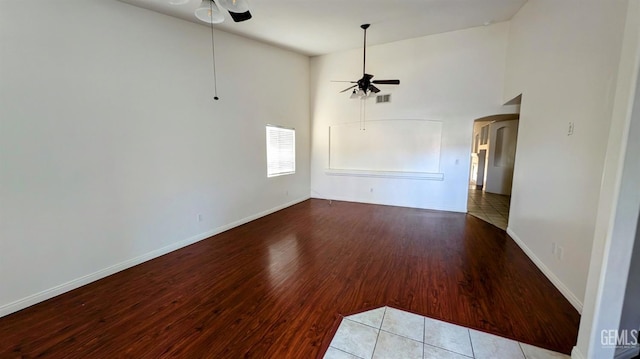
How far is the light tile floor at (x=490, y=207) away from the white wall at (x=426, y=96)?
0.54 m

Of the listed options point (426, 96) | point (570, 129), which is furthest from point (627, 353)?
point (426, 96)

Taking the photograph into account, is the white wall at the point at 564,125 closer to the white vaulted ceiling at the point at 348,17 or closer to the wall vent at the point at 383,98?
the white vaulted ceiling at the point at 348,17

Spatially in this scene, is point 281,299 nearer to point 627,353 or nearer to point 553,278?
point 627,353

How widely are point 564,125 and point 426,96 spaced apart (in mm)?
3304

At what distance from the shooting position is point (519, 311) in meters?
2.35

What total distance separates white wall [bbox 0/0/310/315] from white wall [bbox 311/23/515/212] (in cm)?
263

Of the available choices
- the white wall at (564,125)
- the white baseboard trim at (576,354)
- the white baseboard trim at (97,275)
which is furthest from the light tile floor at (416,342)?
the white baseboard trim at (97,275)

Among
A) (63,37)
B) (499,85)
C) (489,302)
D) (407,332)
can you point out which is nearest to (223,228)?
(63,37)

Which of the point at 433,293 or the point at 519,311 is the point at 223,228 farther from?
the point at 519,311

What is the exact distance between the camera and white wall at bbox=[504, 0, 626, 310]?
7.27ft

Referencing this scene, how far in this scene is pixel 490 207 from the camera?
20.9 ft

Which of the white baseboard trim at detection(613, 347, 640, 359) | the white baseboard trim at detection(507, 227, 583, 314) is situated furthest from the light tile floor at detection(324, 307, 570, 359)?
the white baseboard trim at detection(507, 227, 583, 314)

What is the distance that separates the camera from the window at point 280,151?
18.5ft

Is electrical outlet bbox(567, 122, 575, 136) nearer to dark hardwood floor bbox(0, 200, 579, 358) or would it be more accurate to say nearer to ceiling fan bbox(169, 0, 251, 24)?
dark hardwood floor bbox(0, 200, 579, 358)
